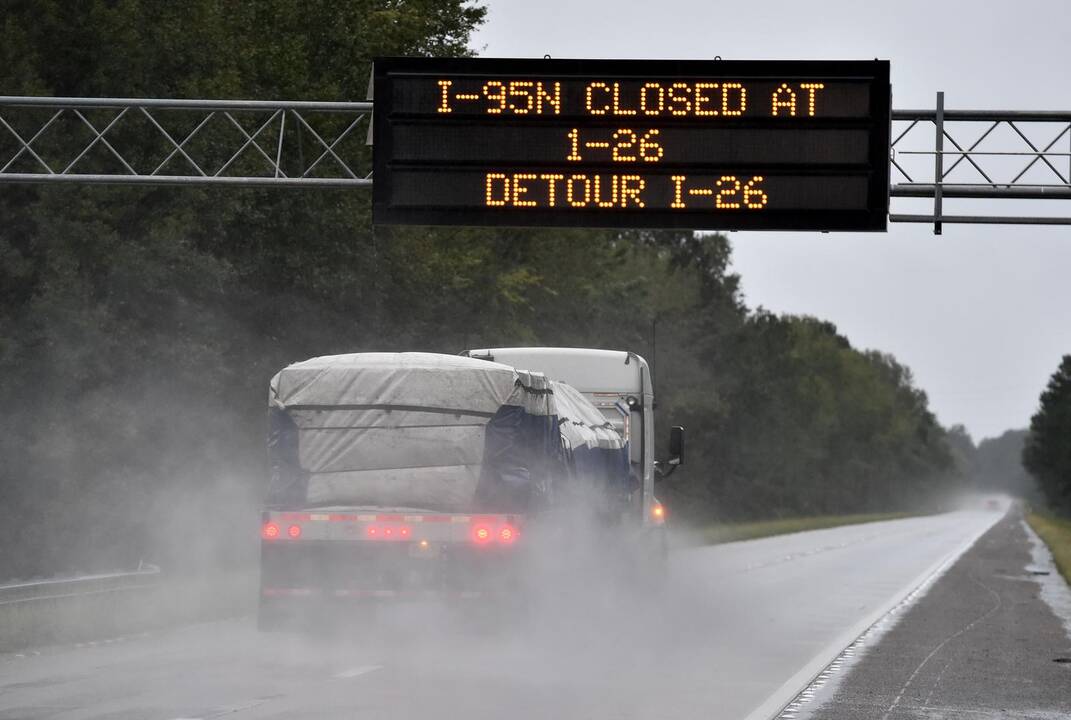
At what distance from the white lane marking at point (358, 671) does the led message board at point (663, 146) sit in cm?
421

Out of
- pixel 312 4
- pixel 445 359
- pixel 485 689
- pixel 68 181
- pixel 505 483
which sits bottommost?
pixel 485 689

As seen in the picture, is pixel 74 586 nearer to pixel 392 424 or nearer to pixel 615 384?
pixel 392 424

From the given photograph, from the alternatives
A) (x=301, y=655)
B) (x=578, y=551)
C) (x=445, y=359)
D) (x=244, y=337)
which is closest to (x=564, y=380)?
(x=578, y=551)

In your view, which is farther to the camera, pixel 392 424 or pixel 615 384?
pixel 615 384

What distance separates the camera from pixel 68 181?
18641 mm

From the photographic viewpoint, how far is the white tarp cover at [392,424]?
55.6 ft

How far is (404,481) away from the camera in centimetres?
1697

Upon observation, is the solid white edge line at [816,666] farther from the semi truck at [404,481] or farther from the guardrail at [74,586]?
the guardrail at [74,586]

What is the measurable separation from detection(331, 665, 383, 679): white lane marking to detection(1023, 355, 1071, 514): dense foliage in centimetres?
12822

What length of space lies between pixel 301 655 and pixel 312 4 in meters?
30.2

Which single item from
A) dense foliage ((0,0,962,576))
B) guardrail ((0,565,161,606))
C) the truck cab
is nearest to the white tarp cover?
Result: guardrail ((0,565,161,606))

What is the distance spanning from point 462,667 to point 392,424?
8.41ft

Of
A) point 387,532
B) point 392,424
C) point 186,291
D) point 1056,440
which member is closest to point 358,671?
point 387,532

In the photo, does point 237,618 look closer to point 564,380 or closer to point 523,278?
point 564,380
